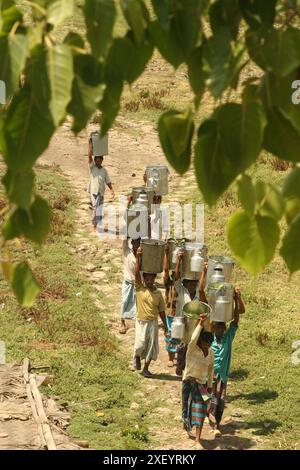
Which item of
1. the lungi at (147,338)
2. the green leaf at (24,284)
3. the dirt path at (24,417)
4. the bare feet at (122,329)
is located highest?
the green leaf at (24,284)

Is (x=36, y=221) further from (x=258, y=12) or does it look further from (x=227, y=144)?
(x=258, y=12)

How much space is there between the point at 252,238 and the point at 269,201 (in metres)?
0.08

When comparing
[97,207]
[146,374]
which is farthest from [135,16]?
[97,207]

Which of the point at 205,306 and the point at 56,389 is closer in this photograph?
the point at 205,306

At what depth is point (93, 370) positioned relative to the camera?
9.19m

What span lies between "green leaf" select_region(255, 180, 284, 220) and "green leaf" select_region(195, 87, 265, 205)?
92mm

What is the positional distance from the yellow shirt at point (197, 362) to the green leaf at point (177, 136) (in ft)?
19.4

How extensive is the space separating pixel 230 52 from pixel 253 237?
1.10ft

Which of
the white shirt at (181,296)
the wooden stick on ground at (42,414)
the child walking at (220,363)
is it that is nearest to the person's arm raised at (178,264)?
the white shirt at (181,296)

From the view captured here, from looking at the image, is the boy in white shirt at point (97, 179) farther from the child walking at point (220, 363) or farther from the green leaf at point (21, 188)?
the green leaf at point (21, 188)

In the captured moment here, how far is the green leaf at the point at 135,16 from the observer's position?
1.74 meters

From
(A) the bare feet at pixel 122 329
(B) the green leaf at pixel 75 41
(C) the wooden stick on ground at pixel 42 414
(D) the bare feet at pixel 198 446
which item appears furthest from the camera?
(A) the bare feet at pixel 122 329

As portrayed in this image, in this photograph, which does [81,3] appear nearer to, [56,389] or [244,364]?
[56,389]
